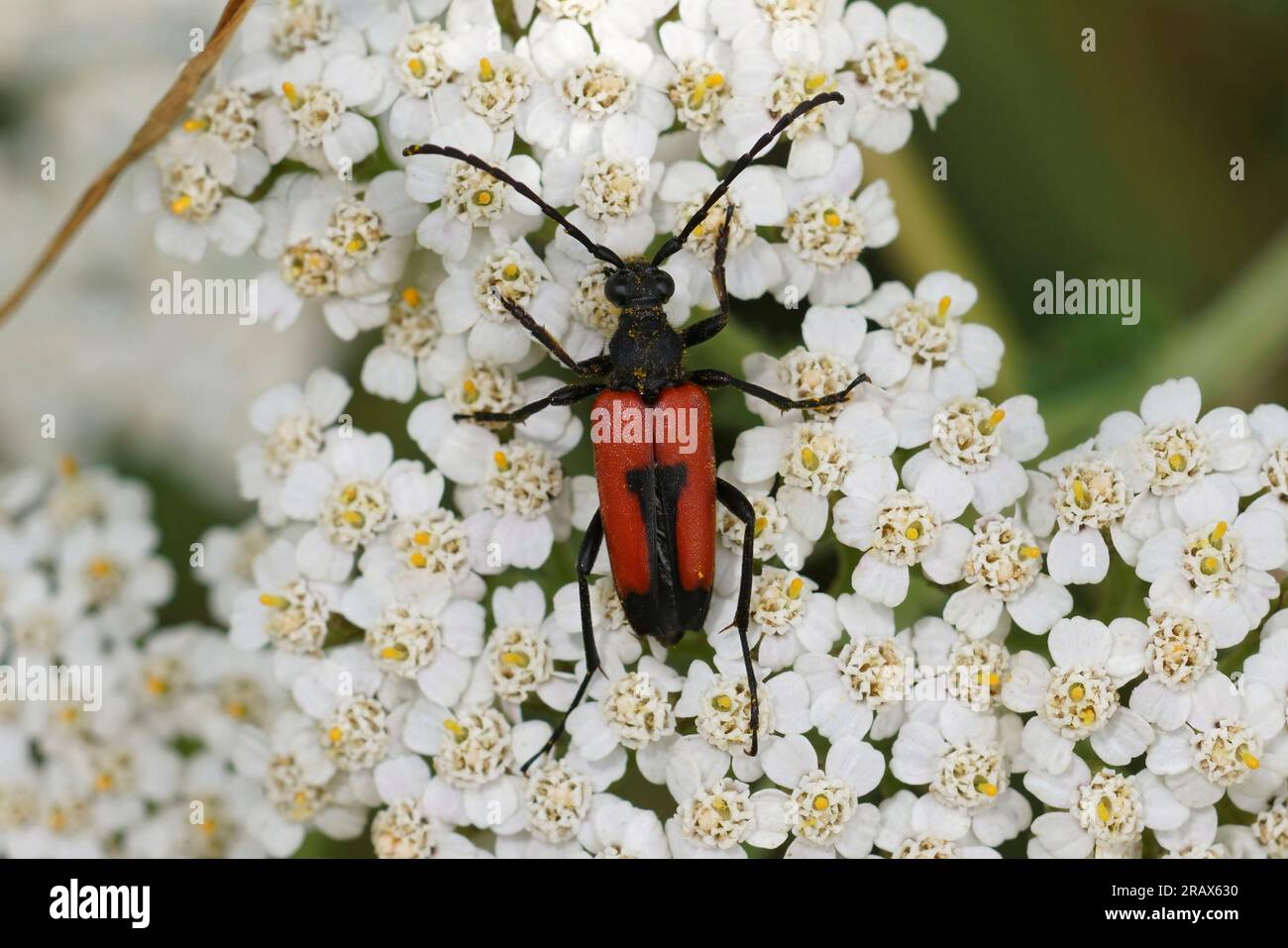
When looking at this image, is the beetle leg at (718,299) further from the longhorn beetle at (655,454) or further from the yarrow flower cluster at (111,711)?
the yarrow flower cluster at (111,711)

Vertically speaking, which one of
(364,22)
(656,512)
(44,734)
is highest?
(364,22)

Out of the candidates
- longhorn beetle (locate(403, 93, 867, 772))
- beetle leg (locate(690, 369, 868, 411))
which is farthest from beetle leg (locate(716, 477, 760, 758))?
beetle leg (locate(690, 369, 868, 411))

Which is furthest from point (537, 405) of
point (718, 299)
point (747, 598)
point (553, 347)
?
point (747, 598)

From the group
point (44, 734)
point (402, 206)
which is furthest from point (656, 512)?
point (44, 734)

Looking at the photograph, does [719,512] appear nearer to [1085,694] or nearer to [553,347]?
[553,347]

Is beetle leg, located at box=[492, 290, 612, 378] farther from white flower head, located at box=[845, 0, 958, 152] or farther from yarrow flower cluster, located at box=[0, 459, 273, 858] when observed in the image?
yarrow flower cluster, located at box=[0, 459, 273, 858]
